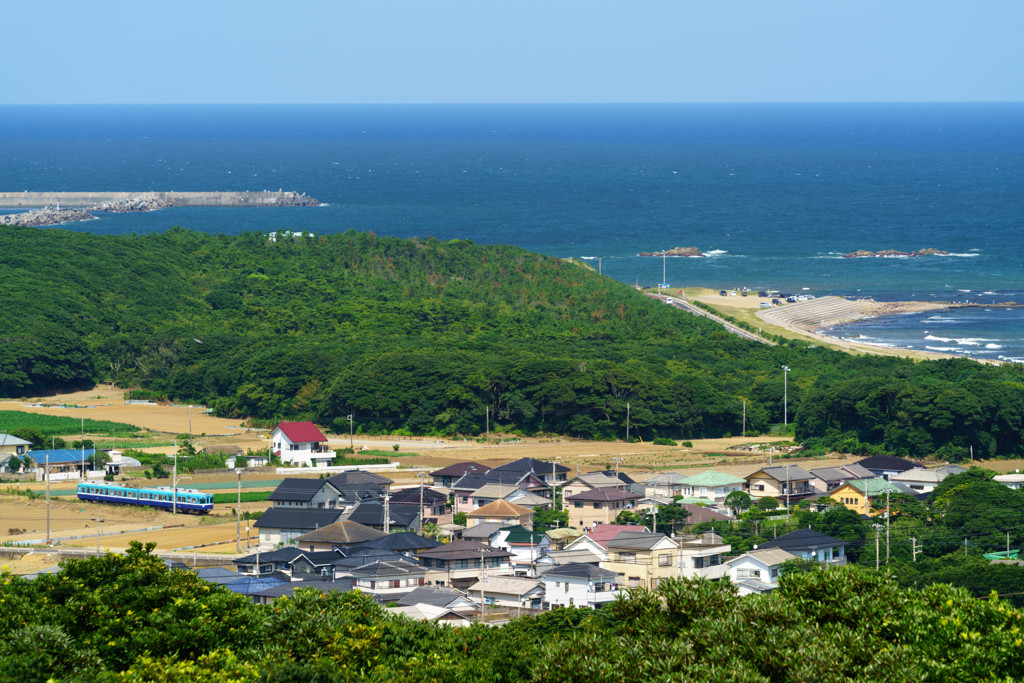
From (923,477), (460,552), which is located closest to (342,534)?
(460,552)

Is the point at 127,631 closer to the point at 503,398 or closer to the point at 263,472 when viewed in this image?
the point at 263,472

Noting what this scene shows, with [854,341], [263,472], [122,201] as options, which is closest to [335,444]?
[263,472]

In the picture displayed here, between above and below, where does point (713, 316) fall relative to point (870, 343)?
above

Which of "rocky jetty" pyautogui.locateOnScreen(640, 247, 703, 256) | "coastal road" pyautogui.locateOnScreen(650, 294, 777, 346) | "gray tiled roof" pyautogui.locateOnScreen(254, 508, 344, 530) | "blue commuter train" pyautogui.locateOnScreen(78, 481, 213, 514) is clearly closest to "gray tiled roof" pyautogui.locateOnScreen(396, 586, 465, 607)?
"gray tiled roof" pyautogui.locateOnScreen(254, 508, 344, 530)

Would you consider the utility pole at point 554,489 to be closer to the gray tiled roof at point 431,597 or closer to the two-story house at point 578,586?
the two-story house at point 578,586

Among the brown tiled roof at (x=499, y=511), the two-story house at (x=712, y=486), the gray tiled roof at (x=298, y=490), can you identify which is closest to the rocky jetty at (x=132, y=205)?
the gray tiled roof at (x=298, y=490)

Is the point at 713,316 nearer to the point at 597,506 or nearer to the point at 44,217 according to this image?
the point at 597,506
